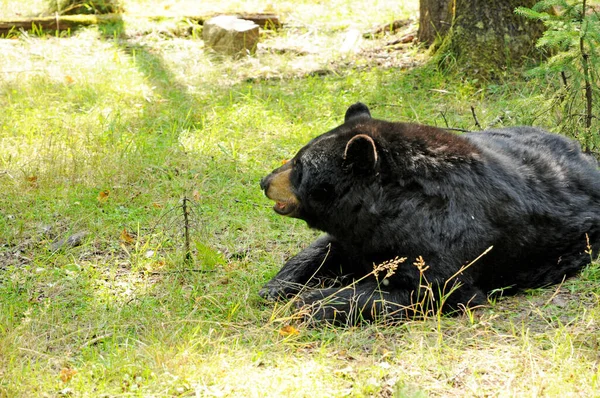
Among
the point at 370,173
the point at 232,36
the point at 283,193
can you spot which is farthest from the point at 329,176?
the point at 232,36

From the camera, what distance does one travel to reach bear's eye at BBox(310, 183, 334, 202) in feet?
16.7

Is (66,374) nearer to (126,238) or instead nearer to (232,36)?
(126,238)

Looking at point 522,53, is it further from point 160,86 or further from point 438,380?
point 438,380

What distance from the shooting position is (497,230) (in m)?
4.99

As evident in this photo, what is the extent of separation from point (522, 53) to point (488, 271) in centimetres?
490

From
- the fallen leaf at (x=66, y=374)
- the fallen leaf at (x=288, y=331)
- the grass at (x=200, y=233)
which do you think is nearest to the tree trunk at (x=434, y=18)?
the grass at (x=200, y=233)

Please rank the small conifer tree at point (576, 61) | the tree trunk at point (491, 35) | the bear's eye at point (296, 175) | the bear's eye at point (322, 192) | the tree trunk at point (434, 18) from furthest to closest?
the tree trunk at point (434, 18)
the tree trunk at point (491, 35)
the small conifer tree at point (576, 61)
the bear's eye at point (296, 175)
the bear's eye at point (322, 192)

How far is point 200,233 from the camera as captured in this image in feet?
20.0

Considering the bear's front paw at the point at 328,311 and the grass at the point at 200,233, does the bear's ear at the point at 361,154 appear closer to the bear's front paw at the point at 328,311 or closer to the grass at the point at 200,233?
the bear's front paw at the point at 328,311

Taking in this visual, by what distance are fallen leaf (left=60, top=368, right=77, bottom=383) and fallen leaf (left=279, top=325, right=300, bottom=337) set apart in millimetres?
1216

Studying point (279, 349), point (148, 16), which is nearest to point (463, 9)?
point (148, 16)

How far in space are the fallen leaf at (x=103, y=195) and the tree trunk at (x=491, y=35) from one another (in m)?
4.70

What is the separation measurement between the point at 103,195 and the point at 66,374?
10.3ft

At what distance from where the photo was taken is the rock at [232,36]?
10.8 meters
